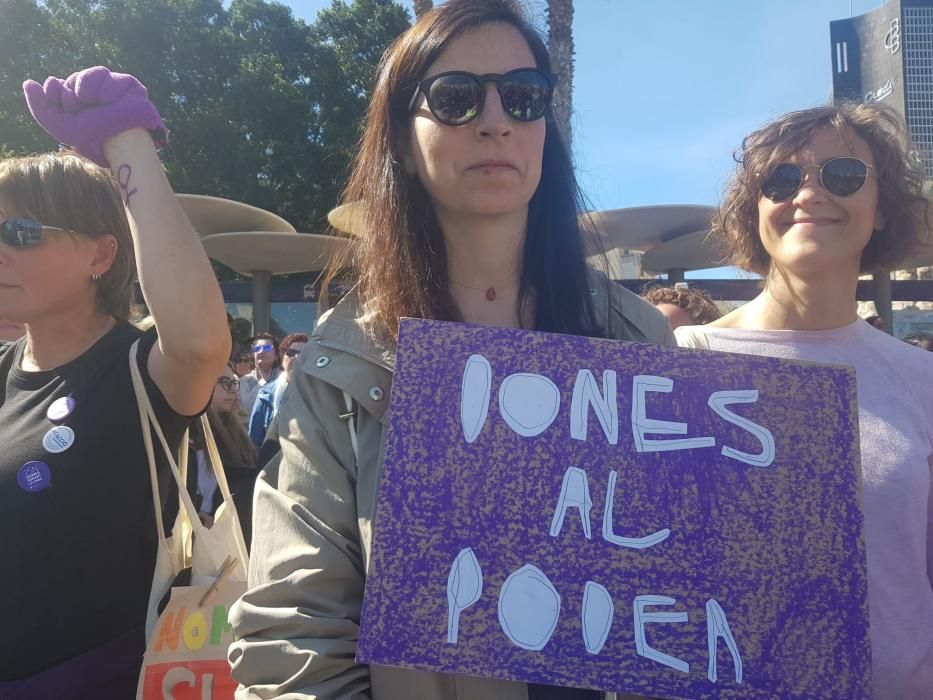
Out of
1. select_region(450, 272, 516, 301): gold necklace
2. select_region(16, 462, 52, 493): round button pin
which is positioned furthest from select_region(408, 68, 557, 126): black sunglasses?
select_region(16, 462, 52, 493): round button pin

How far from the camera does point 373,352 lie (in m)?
1.21

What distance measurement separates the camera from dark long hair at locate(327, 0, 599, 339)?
1.32 metres

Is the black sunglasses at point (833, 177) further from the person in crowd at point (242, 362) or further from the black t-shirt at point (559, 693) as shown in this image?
the person in crowd at point (242, 362)

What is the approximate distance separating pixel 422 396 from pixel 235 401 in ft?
10.8

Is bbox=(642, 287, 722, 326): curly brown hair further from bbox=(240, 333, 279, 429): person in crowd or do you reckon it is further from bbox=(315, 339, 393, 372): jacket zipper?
bbox=(240, 333, 279, 429): person in crowd

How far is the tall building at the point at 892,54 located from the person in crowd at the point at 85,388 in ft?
248

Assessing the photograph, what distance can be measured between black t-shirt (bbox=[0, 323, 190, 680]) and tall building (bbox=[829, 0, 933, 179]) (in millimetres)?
75661

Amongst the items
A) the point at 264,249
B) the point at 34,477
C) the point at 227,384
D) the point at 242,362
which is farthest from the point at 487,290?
the point at 264,249

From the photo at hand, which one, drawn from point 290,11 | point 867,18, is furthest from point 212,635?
point 867,18

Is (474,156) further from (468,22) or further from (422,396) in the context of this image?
(422,396)

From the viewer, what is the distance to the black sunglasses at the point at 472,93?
1.28 m

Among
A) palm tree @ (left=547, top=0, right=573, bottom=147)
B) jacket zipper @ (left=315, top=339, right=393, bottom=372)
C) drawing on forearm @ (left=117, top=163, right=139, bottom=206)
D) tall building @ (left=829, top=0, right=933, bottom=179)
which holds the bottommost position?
jacket zipper @ (left=315, top=339, right=393, bottom=372)

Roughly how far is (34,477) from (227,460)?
190 cm

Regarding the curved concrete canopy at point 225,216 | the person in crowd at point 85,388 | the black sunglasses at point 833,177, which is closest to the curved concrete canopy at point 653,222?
the curved concrete canopy at point 225,216
